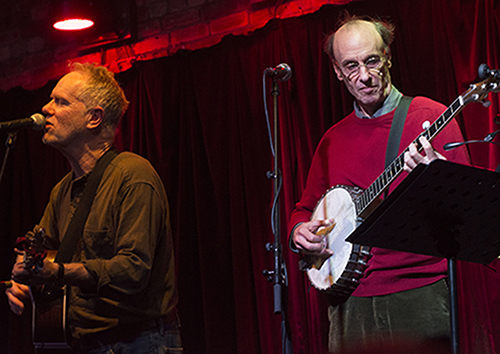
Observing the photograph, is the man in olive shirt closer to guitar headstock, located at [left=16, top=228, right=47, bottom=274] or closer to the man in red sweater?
guitar headstock, located at [left=16, top=228, right=47, bottom=274]

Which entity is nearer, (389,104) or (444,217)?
(444,217)

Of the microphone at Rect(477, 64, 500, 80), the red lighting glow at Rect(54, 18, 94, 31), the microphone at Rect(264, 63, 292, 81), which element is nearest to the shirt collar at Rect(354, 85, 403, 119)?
the microphone at Rect(264, 63, 292, 81)

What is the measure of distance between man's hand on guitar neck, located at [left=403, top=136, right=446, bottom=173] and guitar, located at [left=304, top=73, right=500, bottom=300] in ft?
0.13

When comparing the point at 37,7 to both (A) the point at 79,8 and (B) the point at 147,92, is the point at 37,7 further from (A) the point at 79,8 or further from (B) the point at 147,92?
(B) the point at 147,92

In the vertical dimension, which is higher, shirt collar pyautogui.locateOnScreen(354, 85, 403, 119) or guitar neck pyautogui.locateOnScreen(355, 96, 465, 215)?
shirt collar pyautogui.locateOnScreen(354, 85, 403, 119)

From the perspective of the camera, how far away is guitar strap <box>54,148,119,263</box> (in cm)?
257

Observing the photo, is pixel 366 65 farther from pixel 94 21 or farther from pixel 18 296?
pixel 94 21

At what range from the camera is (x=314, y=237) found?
8.82 ft

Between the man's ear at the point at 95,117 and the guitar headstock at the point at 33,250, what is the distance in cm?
66

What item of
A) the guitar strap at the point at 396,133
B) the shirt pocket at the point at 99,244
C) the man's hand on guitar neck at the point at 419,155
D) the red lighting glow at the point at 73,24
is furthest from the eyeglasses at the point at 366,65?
the red lighting glow at the point at 73,24

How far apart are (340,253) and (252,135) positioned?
2.04 meters

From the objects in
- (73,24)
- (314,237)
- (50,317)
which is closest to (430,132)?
(314,237)

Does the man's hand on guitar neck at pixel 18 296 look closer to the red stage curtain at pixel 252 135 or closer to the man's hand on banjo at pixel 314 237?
the man's hand on banjo at pixel 314 237

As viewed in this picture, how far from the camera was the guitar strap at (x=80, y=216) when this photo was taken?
2.57 meters
